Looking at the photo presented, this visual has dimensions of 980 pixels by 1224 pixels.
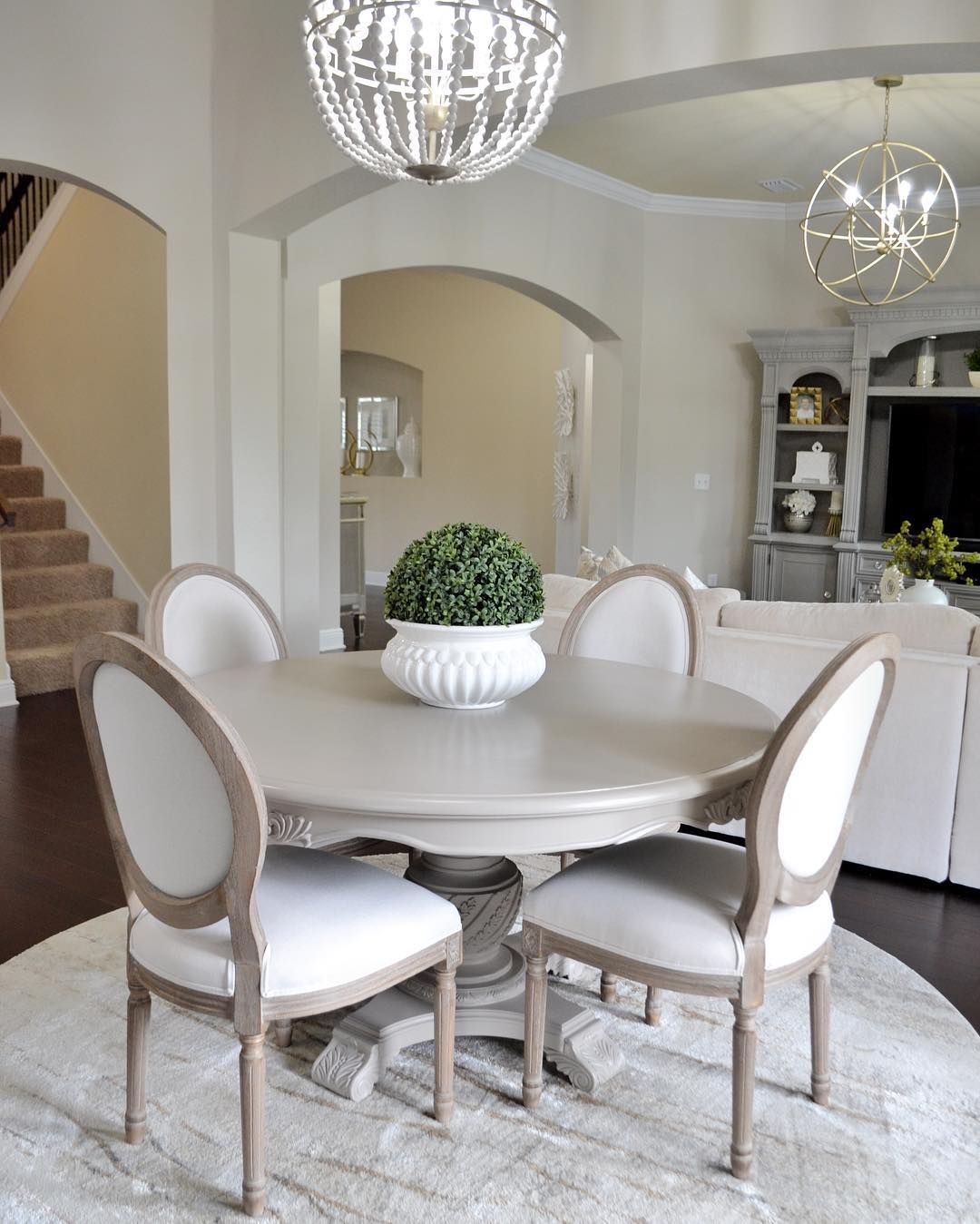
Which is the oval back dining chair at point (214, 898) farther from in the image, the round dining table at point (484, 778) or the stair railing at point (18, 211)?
the stair railing at point (18, 211)

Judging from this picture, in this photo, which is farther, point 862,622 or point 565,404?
point 565,404

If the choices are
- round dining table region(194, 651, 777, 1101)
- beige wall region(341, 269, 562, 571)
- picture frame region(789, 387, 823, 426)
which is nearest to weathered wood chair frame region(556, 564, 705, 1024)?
round dining table region(194, 651, 777, 1101)

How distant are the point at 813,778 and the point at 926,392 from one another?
576cm

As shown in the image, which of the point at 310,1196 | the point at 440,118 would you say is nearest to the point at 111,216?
the point at 440,118

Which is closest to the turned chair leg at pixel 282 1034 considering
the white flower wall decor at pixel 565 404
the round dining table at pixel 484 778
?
the round dining table at pixel 484 778

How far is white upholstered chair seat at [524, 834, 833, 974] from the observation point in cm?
190

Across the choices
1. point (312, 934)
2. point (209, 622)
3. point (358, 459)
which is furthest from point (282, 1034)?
point (358, 459)

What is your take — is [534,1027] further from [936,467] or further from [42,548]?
[936,467]

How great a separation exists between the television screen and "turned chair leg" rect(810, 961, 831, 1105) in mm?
5593

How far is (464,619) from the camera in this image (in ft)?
7.24

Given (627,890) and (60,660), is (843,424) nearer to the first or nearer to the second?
(60,660)

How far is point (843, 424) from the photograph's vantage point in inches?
290

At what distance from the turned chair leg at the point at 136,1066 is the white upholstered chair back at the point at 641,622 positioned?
145 cm

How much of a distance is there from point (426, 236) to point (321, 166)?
1.58 m
